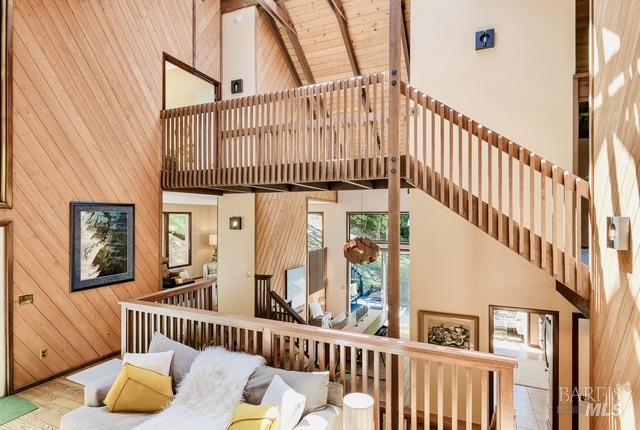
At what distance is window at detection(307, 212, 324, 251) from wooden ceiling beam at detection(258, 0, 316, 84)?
390 cm

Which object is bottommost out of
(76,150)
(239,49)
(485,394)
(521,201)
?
(485,394)

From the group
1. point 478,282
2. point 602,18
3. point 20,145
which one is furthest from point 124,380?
point 602,18

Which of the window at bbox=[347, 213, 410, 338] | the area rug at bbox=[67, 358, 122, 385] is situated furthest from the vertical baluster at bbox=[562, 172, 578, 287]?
the window at bbox=[347, 213, 410, 338]

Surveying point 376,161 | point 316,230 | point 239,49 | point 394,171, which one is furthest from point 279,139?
point 316,230

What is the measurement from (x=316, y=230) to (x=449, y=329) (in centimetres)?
612

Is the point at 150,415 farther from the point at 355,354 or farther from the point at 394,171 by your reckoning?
the point at 394,171

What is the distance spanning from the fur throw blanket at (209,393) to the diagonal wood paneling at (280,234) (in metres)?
3.59

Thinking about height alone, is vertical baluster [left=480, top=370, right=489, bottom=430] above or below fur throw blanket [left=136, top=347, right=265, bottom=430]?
above

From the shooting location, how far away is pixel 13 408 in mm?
3412

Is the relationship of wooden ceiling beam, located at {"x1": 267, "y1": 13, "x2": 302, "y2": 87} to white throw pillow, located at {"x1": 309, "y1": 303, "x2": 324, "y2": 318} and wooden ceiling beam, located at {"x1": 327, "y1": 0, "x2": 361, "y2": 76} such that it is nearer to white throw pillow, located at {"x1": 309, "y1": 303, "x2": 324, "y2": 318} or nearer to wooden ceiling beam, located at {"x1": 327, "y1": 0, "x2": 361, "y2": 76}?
wooden ceiling beam, located at {"x1": 327, "y1": 0, "x2": 361, "y2": 76}

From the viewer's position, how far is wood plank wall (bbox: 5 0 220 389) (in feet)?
12.5

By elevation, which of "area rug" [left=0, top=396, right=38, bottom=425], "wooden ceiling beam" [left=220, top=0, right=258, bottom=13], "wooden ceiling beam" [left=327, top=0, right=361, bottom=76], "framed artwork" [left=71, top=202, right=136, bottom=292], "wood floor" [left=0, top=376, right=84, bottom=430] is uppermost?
"wooden ceiling beam" [left=220, top=0, right=258, bottom=13]

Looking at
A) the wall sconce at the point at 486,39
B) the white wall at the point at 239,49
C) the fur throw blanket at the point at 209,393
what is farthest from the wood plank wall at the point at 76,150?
the wall sconce at the point at 486,39

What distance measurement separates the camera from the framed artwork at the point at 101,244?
4.29 meters
